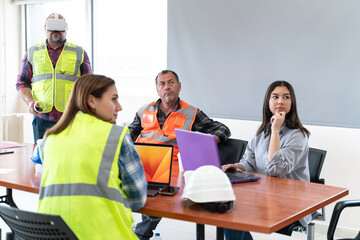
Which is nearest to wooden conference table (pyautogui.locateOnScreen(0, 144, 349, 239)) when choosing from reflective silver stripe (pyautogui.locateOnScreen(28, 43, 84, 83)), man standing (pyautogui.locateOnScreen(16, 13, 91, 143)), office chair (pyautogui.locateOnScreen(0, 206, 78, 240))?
office chair (pyautogui.locateOnScreen(0, 206, 78, 240))

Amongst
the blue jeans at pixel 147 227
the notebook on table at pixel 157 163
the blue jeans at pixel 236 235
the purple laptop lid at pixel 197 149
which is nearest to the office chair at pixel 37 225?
the notebook on table at pixel 157 163

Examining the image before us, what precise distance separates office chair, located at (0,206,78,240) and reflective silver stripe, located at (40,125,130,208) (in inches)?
6.4

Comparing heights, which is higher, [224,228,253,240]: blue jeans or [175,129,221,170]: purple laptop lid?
[175,129,221,170]: purple laptop lid

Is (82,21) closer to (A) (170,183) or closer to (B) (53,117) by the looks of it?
(B) (53,117)

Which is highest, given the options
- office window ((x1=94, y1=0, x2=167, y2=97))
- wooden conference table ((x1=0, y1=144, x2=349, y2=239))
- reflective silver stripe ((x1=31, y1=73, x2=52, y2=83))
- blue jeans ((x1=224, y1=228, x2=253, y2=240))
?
office window ((x1=94, y1=0, x2=167, y2=97))

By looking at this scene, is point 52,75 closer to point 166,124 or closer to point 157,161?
point 166,124

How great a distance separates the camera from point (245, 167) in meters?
2.81

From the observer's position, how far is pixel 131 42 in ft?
17.3

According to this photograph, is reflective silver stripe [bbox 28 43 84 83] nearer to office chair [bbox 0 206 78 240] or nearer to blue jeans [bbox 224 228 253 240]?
blue jeans [bbox 224 228 253 240]

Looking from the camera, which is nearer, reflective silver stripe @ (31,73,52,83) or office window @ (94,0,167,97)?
reflective silver stripe @ (31,73,52,83)

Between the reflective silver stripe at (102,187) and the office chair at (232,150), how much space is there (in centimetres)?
136

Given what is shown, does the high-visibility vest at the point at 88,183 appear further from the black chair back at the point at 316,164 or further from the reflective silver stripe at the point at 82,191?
the black chair back at the point at 316,164

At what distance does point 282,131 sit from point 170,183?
0.81 metres

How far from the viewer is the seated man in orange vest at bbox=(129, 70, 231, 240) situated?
10.9 ft
